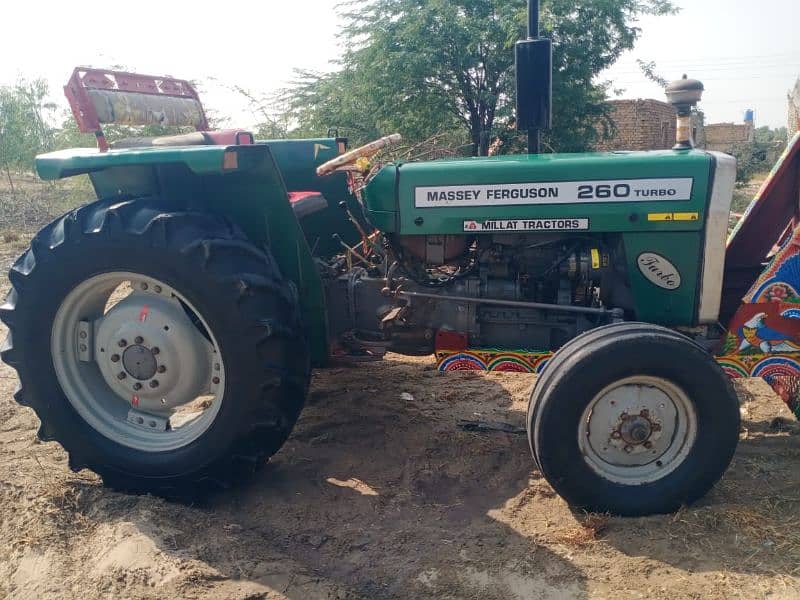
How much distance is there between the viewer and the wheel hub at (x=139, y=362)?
10.8 feet

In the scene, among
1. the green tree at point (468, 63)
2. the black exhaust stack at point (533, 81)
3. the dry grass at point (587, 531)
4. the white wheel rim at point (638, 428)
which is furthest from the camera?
the green tree at point (468, 63)

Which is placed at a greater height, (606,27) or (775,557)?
(606,27)

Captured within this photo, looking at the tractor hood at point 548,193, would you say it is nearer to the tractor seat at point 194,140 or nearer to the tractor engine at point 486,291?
the tractor engine at point 486,291

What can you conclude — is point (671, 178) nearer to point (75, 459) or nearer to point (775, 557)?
point (775, 557)

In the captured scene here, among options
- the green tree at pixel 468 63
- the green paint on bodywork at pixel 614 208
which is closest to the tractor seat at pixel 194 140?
the green paint on bodywork at pixel 614 208

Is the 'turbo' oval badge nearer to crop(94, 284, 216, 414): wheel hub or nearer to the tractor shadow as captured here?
the tractor shadow

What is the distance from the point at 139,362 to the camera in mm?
3297

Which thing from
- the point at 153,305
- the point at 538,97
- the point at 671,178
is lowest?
the point at 153,305

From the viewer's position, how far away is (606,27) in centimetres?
1152

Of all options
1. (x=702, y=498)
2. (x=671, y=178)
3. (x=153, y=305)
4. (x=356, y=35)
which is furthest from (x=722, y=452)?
(x=356, y=35)

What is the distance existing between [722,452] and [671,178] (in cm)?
125

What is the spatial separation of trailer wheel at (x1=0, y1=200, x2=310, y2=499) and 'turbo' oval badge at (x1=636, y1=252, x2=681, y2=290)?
1.69 m

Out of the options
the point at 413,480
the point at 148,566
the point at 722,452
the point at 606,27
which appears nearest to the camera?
the point at 148,566

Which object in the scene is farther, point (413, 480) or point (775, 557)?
point (413, 480)
